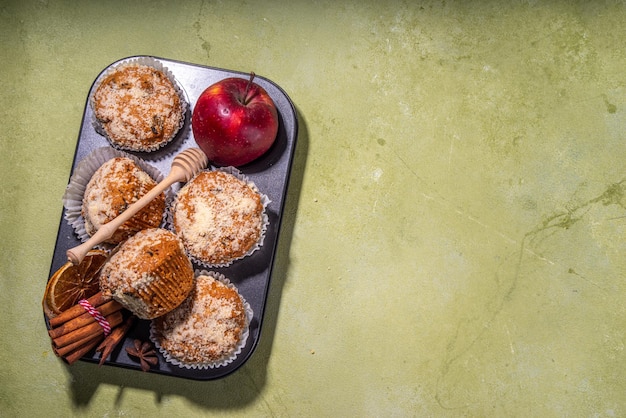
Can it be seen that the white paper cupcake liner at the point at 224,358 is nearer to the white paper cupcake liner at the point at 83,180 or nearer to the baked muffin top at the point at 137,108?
the white paper cupcake liner at the point at 83,180

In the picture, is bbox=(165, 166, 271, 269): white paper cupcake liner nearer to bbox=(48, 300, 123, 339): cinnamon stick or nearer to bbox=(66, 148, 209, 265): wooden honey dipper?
bbox=(66, 148, 209, 265): wooden honey dipper

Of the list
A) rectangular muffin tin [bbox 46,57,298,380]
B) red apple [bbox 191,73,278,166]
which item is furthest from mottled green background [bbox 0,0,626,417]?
red apple [bbox 191,73,278,166]

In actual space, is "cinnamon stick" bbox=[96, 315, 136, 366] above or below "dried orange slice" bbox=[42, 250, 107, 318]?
below

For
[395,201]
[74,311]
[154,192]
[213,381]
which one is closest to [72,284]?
[74,311]

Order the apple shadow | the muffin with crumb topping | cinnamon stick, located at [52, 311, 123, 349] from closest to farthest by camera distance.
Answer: the muffin with crumb topping, cinnamon stick, located at [52, 311, 123, 349], the apple shadow

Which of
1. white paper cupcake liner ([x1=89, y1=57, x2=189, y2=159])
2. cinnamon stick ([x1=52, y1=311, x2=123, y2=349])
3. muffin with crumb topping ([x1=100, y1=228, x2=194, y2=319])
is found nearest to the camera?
muffin with crumb topping ([x1=100, y1=228, x2=194, y2=319])

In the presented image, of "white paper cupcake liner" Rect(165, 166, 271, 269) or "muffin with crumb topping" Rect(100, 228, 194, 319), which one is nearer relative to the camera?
"muffin with crumb topping" Rect(100, 228, 194, 319)

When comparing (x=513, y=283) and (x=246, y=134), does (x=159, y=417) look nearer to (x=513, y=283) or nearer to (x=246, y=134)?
(x=246, y=134)

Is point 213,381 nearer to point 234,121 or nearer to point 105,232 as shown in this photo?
point 105,232

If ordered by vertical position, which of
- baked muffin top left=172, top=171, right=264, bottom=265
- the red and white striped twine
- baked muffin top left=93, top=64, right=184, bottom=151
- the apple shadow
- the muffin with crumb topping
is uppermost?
baked muffin top left=93, top=64, right=184, bottom=151
